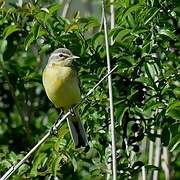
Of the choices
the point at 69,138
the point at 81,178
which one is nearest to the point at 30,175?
the point at 69,138

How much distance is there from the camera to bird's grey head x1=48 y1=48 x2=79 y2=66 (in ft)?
12.8

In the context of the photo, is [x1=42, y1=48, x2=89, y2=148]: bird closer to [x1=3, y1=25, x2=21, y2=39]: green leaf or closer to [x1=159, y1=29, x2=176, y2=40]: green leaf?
[x1=3, y1=25, x2=21, y2=39]: green leaf

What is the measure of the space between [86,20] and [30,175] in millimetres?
1012

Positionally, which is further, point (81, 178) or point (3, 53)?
point (81, 178)

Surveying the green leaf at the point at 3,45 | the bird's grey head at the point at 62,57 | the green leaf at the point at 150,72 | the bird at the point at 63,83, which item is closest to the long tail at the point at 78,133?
the bird at the point at 63,83

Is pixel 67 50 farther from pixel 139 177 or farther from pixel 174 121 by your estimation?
pixel 139 177

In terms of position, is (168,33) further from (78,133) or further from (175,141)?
(78,133)

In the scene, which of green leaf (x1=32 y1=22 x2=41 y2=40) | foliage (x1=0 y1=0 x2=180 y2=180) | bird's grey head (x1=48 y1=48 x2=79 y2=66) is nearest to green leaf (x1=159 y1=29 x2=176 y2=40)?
foliage (x1=0 y1=0 x2=180 y2=180)

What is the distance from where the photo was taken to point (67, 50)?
3.86 m

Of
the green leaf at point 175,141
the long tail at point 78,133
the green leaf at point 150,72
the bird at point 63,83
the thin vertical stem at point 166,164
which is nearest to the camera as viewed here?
the green leaf at point 175,141

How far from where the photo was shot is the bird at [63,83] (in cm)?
404

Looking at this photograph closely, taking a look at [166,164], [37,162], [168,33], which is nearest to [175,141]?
[168,33]

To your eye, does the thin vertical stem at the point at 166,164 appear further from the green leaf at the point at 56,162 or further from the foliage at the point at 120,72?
the green leaf at the point at 56,162

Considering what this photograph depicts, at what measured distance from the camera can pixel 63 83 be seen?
4.30 m
